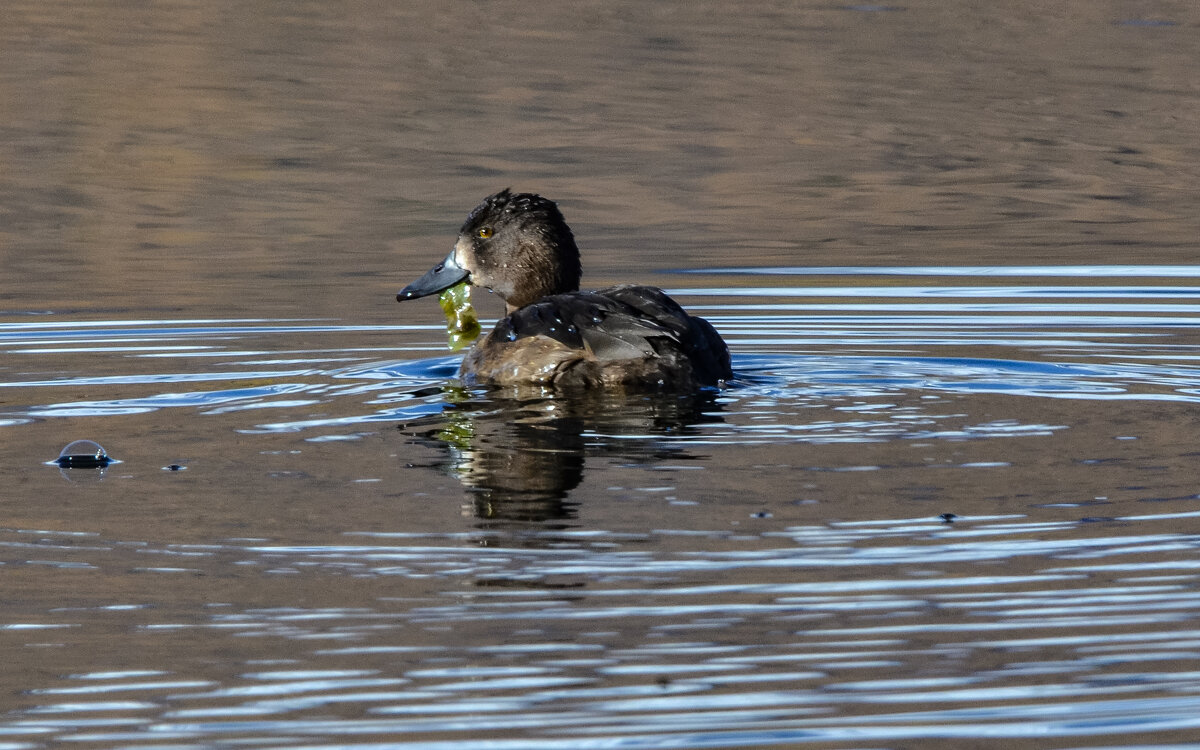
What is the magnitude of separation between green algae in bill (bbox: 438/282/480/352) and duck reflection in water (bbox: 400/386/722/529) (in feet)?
3.96

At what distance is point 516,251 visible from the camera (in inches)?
399

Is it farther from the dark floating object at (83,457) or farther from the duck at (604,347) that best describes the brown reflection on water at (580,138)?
the dark floating object at (83,457)

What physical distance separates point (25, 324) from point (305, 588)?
5.90 meters

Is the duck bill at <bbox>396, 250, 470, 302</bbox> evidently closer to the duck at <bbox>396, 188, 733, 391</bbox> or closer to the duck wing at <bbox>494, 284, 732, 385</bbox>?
the duck at <bbox>396, 188, 733, 391</bbox>

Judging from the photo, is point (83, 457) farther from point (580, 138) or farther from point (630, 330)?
point (580, 138)

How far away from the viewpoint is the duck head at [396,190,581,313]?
10086 mm

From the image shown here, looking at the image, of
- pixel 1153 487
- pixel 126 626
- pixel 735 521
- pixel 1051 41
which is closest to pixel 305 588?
pixel 126 626

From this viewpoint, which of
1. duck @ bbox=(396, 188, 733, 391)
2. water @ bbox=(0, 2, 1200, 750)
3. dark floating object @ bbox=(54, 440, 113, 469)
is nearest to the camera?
water @ bbox=(0, 2, 1200, 750)

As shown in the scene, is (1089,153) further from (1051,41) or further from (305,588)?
(305,588)

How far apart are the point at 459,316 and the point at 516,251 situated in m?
0.55

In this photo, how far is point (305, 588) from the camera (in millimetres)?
5328

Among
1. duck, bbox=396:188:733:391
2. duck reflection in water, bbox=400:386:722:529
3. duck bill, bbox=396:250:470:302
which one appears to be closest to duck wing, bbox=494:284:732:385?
duck, bbox=396:188:733:391

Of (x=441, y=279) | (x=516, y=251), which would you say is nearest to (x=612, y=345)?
(x=516, y=251)

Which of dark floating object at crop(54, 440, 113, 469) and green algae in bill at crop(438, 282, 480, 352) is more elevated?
green algae in bill at crop(438, 282, 480, 352)
